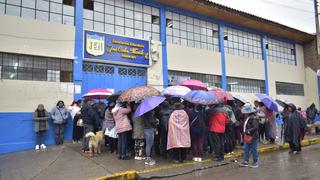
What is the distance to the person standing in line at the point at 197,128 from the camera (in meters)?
7.63

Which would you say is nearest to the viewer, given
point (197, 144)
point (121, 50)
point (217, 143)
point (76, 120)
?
point (217, 143)

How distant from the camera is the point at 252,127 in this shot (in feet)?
23.2

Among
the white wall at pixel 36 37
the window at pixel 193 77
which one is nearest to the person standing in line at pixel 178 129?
the white wall at pixel 36 37

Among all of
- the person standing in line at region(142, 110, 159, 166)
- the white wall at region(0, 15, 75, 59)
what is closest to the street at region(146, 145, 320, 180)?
the person standing in line at region(142, 110, 159, 166)

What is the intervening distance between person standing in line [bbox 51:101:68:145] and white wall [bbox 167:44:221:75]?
5.98m

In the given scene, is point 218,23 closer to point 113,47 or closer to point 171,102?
point 113,47

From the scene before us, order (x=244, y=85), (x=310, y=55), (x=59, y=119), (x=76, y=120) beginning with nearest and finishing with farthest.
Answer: (x=59, y=119), (x=76, y=120), (x=244, y=85), (x=310, y=55)

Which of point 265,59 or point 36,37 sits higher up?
point 265,59

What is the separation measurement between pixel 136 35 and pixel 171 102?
242 inches

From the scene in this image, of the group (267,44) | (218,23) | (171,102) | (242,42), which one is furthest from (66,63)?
(267,44)

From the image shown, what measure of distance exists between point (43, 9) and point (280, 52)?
1689 centimetres

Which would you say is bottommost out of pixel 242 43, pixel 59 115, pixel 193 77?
pixel 59 115

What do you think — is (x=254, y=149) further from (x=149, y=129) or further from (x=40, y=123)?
(x=40, y=123)

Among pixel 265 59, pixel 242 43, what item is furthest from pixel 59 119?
pixel 265 59
